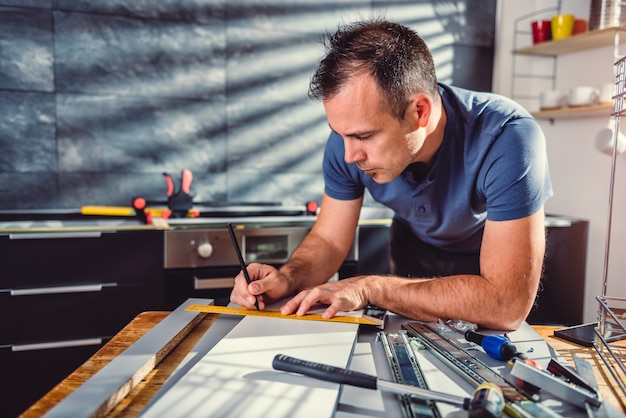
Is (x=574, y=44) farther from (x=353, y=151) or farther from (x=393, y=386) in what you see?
(x=393, y=386)

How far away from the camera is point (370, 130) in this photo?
117cm

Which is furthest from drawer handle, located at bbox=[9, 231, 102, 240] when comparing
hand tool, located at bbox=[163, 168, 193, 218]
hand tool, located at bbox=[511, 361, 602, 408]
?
hand tool, located at bbox=[511, 361, 602, 408]

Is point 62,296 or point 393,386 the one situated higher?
point 393,386

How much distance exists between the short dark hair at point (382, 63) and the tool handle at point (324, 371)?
604 millimetres

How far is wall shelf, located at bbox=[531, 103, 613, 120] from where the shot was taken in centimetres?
241

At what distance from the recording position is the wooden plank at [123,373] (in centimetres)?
67

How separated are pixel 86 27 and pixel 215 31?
1.97ft

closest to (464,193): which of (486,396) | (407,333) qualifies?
(407,333)

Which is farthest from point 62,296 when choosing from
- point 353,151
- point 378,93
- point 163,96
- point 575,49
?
point 575,49

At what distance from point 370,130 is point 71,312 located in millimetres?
1556

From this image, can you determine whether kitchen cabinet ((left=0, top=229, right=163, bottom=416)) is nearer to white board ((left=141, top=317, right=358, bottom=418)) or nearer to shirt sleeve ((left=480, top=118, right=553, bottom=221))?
white board ((left=141, top=317, right=358, bottom=418))

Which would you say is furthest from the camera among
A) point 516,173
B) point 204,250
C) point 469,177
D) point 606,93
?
point 606,93

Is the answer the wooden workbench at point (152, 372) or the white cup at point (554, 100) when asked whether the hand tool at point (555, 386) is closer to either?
the wooden workbench at point (152, 372)

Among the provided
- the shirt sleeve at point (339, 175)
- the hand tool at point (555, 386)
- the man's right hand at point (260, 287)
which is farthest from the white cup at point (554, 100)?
the hand tool at point (555, 386)
